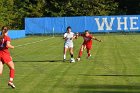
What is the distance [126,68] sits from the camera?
21891 mm

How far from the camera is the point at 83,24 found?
7531 centimetres

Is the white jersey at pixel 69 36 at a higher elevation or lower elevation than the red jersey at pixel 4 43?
lower

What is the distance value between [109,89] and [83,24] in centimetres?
6034

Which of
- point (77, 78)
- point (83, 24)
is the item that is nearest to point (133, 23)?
point (83, 24)

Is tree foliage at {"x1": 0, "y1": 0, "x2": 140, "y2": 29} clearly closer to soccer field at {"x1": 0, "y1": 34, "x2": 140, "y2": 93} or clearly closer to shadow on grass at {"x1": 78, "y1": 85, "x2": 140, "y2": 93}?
soccer field at {"x1": 0, "y1": 34, "x2": 140, "y2": 93}

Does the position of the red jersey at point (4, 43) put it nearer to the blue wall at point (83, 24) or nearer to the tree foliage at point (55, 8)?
the blue wall at point (83, 24)

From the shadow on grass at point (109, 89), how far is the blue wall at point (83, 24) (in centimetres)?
5895

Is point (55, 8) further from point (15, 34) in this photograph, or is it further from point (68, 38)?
point (68, 38)

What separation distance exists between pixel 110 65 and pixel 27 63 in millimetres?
4603

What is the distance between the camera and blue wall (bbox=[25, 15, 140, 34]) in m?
75.1

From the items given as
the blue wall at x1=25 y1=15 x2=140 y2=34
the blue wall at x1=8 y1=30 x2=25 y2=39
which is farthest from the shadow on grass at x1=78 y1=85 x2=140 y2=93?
the blue wall at x1=25 y1=15 x2=140 y2=34

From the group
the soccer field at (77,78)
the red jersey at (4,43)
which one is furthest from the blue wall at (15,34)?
the red jersey at (4,43)

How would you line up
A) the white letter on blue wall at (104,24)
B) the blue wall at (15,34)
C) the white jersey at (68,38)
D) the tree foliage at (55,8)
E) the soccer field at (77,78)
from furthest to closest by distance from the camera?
the tree foliage at (55,8), the white letter on blue wall at (104,24), the blue wall at (15,34), the white jersey at (68,38), the soccer field at (77,78)

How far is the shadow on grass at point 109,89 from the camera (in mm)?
14758
